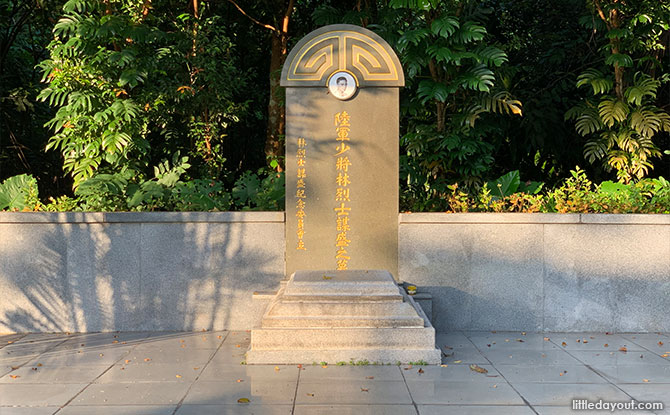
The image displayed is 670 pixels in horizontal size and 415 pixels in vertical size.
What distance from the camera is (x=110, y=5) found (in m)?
9.12

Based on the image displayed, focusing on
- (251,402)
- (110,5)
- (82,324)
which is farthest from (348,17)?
(251,402)

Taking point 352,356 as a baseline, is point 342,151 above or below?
above

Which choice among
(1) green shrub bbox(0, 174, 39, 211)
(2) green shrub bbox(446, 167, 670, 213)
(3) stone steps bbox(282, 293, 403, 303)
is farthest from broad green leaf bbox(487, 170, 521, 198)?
(1) green shrub bbox(0, 174, 39, 211)

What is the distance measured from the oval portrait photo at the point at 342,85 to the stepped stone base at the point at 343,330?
→ 95.9 inches

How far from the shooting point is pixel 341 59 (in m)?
7.59

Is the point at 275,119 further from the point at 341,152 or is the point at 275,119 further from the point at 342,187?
the point at 342,187

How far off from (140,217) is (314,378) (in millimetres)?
3157

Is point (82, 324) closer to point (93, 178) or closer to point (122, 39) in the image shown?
point (93, 178)

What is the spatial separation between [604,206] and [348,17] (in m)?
4.95

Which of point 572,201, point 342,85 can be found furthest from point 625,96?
point 342,85

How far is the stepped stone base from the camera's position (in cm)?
611

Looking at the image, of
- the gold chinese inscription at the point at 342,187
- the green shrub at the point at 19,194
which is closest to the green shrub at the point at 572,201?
the gold chinese inscription at the point at 342,187

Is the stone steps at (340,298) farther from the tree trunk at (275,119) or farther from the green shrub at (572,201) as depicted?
the tree trunk at (275,119)

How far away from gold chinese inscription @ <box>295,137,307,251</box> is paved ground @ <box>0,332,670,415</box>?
138 centimetres
